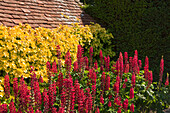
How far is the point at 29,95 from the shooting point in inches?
96.9

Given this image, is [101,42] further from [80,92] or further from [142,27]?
[80,92]

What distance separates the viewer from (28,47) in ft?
14.0

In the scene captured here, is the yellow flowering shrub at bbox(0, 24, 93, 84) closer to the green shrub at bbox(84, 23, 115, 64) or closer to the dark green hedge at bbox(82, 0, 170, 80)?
the green shrub at bbox(84, 23, 115, 64)

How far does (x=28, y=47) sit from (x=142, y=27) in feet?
13.9

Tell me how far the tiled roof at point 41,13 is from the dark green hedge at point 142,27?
1248 mm

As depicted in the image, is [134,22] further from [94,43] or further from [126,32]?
[94,43]

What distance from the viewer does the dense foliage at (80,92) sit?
2484 millimetres

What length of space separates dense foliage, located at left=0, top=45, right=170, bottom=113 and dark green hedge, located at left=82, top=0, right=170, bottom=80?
89.2 inches

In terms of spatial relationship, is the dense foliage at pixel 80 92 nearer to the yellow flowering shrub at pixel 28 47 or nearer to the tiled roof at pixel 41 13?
the yellow flowering shrub at pixel 28 47

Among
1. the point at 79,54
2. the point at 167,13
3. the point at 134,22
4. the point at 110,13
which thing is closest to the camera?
the point at 79,54

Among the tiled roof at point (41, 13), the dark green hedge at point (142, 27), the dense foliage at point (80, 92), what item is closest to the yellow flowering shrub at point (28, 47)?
the dense foliage at point (80, 92)

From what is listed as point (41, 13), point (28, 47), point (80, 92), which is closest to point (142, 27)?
point (41, 13)

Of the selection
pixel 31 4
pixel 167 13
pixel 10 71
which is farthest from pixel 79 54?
pixel 167 13

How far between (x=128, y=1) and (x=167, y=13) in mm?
1483
